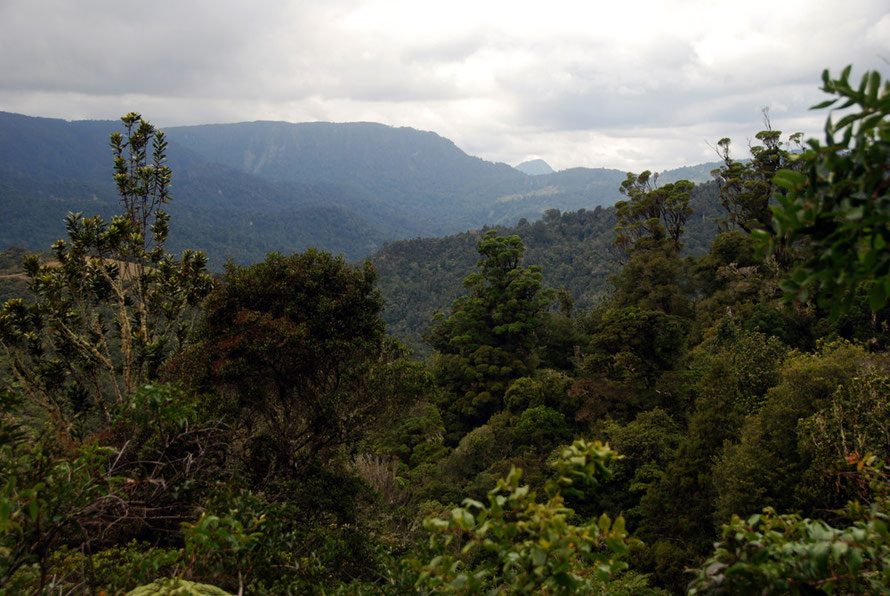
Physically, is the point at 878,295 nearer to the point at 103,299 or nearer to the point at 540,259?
the point at 103,299

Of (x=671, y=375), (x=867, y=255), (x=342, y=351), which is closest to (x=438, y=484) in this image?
(x=671, y=375)

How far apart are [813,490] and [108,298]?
1237 cm

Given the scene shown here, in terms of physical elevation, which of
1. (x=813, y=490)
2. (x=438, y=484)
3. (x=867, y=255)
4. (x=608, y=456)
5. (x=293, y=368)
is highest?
(x=867, y=255)

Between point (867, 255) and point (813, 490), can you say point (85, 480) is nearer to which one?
point (867, 255)

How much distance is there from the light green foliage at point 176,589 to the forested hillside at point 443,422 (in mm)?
16

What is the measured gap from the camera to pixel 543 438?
56.6 ft

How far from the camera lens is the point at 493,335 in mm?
23812

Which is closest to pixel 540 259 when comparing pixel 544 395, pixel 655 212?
pixel 655 212

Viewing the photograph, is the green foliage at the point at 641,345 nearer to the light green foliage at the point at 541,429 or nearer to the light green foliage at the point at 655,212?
the light green foliage at the point at 541,429

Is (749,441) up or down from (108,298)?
down

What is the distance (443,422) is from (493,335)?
4.87 meters

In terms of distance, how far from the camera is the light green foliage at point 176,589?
2.51 meters

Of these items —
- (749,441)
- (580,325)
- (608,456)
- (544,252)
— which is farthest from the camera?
(544,252)

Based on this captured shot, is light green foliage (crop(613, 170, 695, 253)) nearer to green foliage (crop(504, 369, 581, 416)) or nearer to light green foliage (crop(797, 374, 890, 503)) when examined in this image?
green foliage (crop(504, 369, 581, 416))
